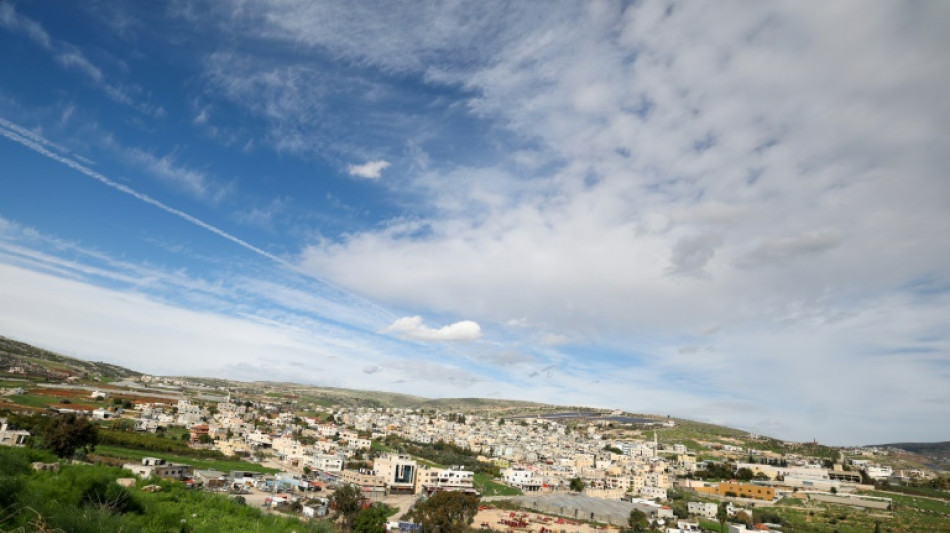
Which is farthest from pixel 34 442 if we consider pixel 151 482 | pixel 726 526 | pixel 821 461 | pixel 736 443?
pixel 736 443

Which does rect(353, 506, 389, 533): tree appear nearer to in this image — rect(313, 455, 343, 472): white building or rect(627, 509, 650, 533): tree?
rect(627, 509, 650, 533): tree

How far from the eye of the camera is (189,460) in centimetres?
4778

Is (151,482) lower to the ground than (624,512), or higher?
higher

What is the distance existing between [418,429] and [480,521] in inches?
2550

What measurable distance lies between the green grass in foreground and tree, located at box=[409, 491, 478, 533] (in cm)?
2294

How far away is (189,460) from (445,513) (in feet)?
94.9

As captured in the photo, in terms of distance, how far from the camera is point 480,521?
39.0 metres

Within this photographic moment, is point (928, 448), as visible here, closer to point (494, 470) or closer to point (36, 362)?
point (494, 470)

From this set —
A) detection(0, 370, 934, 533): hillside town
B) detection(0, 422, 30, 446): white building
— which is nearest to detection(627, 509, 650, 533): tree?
detection(0, 370, 934, 533): hillside town

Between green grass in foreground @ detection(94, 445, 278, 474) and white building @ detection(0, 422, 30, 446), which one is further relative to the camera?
green grass in foreground @ detection(94, 445, 278, 474)

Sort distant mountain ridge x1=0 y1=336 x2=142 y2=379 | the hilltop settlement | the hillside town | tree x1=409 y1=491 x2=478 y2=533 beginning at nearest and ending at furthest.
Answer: tree x1=409 y1=491 x2=478 y2=533, the hilltop settlement, the hillside town, distant mountain ridge x1=0 y1=336 x2=142 y2=379

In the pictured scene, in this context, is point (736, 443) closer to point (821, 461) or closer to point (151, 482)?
point (821, 461)

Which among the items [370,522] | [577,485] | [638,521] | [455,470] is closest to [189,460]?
[455,470]

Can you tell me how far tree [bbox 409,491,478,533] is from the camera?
31656mm
